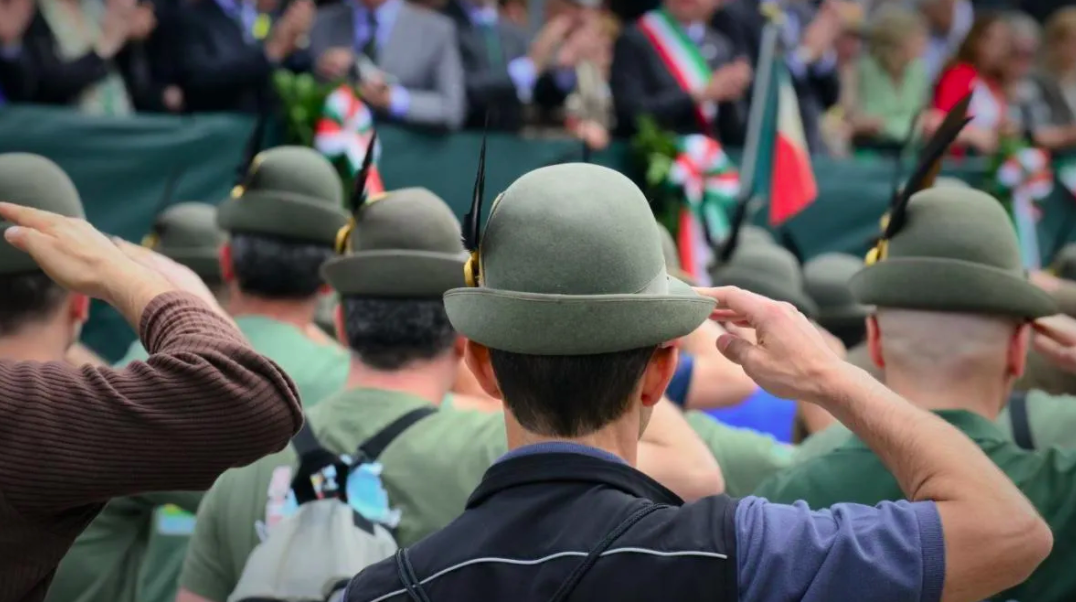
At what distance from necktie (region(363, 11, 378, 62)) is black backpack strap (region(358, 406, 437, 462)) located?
547 cm

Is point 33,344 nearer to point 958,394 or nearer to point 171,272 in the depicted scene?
point 171,272

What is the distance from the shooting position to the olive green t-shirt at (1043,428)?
11.7 feet

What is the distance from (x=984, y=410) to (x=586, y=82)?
264 inches

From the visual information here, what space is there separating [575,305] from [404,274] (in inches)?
61.1

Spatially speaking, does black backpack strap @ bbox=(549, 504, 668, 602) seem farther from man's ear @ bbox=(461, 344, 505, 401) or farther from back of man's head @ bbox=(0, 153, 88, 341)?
back of man's head @ bbox=(0, 153, 88, 341)

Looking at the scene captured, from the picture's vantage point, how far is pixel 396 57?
8.48m

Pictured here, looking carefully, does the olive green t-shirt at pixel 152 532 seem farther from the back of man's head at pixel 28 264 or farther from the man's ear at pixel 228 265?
the back of man's head at pixel 28 264

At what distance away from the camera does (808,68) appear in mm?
10961

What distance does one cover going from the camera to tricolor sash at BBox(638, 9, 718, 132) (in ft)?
30.7

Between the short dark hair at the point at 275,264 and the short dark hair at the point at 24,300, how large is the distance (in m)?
1.62

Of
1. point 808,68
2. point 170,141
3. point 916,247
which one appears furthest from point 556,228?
point 808,68

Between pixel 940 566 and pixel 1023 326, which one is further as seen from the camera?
pixel 1023 326

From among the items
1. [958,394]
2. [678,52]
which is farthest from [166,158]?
[958,394]

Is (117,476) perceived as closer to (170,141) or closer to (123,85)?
(170,141)
